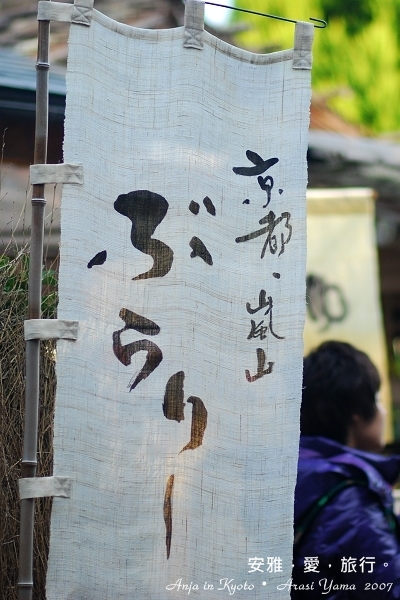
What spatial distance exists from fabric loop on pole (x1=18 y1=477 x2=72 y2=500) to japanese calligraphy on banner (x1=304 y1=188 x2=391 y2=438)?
3773mm

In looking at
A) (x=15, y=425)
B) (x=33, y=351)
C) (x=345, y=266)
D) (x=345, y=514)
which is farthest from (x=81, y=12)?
(x=345, y=266)

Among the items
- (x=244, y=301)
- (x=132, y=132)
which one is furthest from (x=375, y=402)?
(x=132, y=132)

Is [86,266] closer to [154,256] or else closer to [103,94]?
[154,256]

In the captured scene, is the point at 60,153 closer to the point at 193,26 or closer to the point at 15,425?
the point at 193,26

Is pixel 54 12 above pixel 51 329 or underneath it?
above

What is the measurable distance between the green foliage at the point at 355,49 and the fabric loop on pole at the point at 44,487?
16398 mm

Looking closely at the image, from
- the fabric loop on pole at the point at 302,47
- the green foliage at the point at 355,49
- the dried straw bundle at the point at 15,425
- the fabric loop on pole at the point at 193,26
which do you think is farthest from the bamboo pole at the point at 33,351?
the green foliage at the point at 355,49

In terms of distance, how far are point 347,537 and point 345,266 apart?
3656mm

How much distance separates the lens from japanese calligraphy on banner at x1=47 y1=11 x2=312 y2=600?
8.37 ft

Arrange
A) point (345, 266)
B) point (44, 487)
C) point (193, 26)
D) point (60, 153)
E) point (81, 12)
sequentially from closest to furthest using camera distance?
point (44, 487) → point (81, 12) → point (193, 26) → point (60, 153) → point (345, 266)

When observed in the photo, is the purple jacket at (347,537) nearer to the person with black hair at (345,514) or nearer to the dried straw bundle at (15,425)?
the person with black hair at (345,514)

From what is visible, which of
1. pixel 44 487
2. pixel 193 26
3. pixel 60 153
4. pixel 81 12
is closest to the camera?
pixel 44 487

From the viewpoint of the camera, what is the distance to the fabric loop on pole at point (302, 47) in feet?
9.46

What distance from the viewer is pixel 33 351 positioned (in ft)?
8.38
